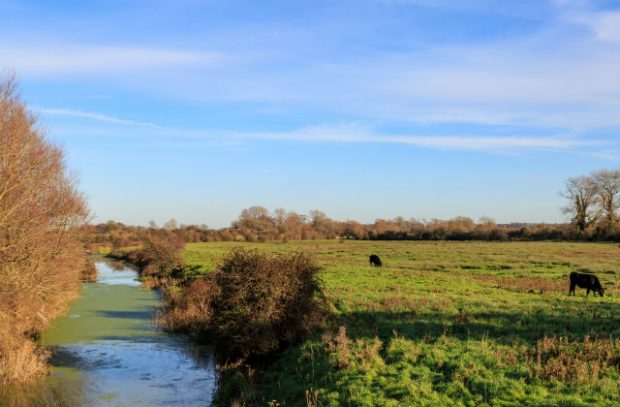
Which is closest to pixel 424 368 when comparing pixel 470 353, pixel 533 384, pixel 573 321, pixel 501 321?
pixel 470 353

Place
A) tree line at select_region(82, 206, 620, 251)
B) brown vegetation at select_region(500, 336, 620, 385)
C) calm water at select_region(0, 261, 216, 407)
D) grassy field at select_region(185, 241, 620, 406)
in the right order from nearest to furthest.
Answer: grassy field at select_region(185, 241, 620, 406) → brown vegetation at select_region(500, 336, 620, 385) → calm water at select_region(0, 261, 216, 407) → tree line at select_region(82, 206, 620, 251)

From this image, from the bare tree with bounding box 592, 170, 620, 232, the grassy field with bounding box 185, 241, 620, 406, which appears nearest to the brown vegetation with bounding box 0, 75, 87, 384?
the grassy field with bounding box 185, 241, 620, 406

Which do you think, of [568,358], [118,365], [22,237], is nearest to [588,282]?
[568,358]

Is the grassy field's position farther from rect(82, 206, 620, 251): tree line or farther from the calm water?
rect(82, 206, 620, 251): tree line

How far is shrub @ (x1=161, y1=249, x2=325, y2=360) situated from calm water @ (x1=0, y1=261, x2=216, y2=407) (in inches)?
70.5

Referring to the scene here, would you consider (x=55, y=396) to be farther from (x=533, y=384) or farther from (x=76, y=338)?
(x=533, y=384)

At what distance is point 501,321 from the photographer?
18047mm

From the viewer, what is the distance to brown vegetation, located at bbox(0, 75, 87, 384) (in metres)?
17.1

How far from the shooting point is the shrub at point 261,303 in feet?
60.0

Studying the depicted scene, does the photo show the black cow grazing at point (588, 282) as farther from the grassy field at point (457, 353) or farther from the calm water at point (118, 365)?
the calm water at point (118, 365)

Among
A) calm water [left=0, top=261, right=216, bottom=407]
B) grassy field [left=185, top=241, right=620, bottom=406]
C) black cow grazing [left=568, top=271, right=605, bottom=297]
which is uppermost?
black cow grazing [left=568, top=271, right=605, bottom=297]

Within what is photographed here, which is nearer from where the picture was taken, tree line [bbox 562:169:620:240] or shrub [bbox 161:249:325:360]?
shrub [bbox 161:249:325:360]

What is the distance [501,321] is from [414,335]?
351 centimetres

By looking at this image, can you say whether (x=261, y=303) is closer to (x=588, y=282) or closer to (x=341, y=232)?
(x=588, y=282)
